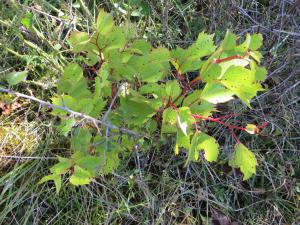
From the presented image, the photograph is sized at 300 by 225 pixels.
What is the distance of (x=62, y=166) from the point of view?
A: 944mm

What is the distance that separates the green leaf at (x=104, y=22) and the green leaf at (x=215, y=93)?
0.27m

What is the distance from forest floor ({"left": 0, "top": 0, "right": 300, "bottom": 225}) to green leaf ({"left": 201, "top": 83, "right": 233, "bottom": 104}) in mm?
710

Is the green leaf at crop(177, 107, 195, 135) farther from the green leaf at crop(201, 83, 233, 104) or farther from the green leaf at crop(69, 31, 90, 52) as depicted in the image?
the green leaf at crop(69, 31, 90, 52)

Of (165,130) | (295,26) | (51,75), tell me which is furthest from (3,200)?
(295,26)

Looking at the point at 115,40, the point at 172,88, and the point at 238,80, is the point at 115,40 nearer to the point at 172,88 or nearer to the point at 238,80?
the point at 172,88

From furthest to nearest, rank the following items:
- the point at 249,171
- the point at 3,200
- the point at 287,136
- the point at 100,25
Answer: the point at 287,136 → the point at 3,200 → the point at 249,171 → the point at 100,25

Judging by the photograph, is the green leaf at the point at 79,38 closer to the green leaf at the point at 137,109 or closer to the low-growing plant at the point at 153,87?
the low-growing plant at the point at 153,87

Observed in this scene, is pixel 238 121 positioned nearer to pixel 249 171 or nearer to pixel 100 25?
pixel 249 171

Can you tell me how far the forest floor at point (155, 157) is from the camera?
155 centimetres

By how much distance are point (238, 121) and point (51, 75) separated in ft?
2.72

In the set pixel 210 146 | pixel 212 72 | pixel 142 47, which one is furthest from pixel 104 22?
pixel 210 146

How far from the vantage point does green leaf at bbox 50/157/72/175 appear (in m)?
0.94

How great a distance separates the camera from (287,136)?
1.67 metres

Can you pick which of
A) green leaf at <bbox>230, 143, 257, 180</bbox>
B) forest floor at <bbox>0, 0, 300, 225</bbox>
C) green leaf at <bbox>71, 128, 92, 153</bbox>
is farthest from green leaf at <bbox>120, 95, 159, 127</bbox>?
forest floor at <bbox>0, 0, 300, 225</bbox>
